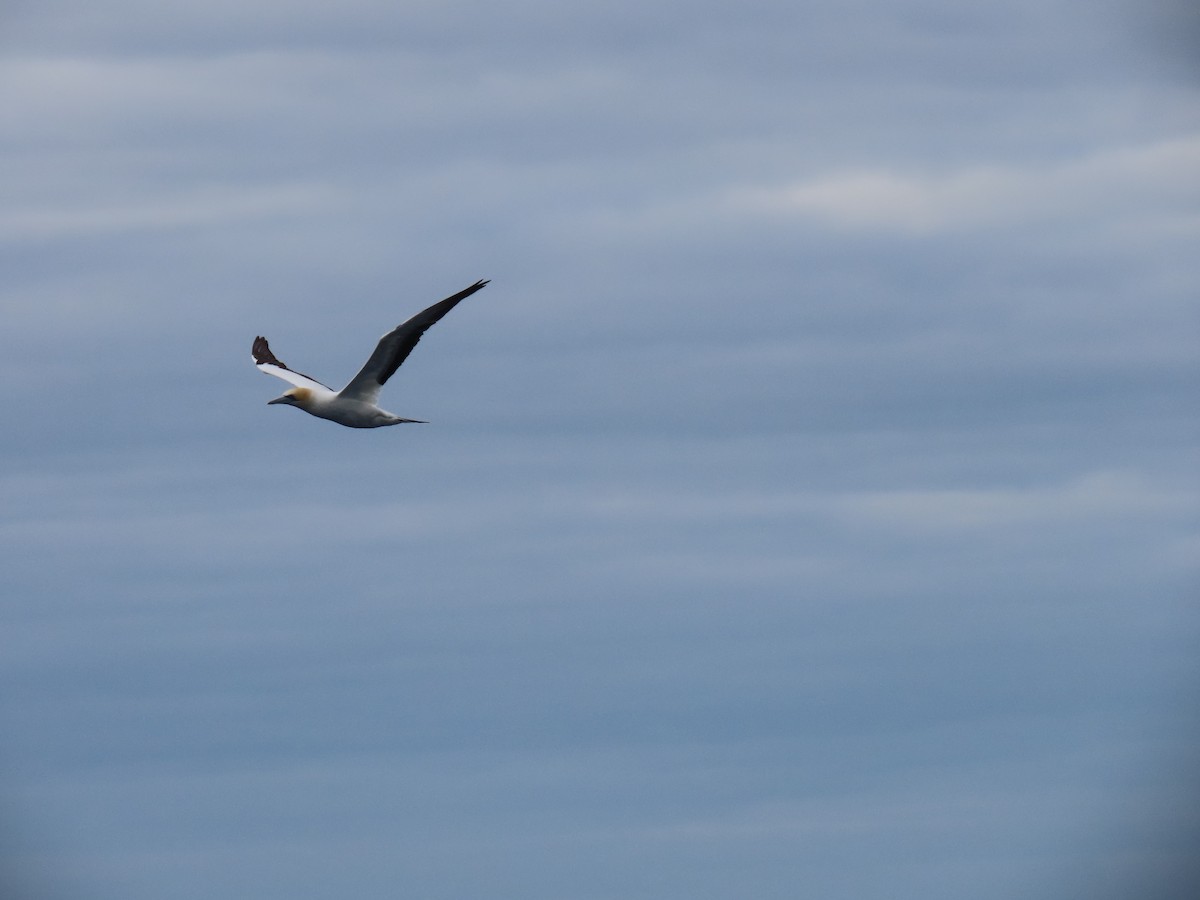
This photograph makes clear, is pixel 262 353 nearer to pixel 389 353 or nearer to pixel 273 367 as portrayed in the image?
pixel 273 367

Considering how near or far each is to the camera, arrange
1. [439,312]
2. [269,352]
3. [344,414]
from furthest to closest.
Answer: [269,352] → [344,414] → [439,312]

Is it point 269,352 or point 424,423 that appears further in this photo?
point 269,352

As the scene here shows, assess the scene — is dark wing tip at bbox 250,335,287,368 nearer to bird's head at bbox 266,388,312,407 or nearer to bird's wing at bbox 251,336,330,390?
bird's wing at bbox 251,336,330,390

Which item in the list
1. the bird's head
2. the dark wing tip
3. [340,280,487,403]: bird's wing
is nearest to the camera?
[340,280,487,403]: bird's wing

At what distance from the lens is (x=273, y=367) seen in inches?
2862

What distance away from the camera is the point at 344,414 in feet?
211

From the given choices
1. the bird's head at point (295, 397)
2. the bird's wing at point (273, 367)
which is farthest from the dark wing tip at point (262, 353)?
the bird's head at point (295, 397)

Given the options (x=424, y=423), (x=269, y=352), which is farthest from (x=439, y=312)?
(x=269, y=352)

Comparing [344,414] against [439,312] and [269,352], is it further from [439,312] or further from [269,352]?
[269,352]

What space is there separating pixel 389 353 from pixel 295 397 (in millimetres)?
6046

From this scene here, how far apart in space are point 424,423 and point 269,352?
16.1 metres

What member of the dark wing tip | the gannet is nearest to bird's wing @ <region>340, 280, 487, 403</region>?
the gannet

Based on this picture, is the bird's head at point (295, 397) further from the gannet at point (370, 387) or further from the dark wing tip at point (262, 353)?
the dark wing tip at point (262, 353)

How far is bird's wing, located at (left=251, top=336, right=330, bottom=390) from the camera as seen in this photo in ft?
223
